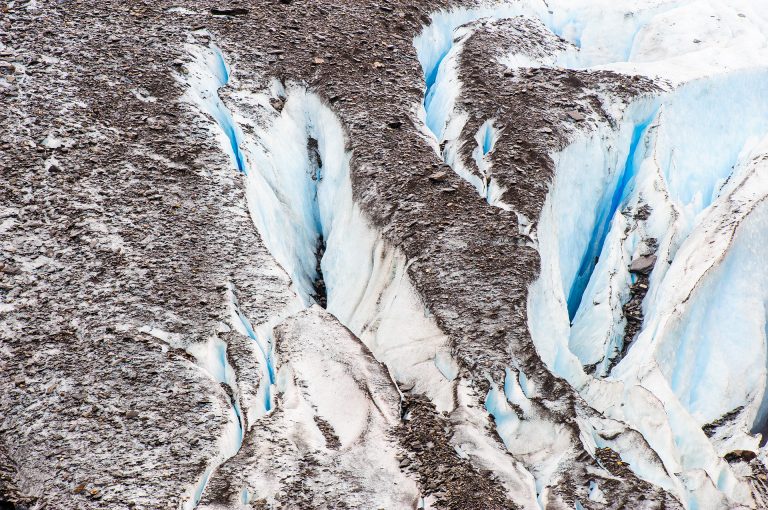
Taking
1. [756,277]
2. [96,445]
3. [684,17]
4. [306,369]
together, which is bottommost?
[96,445]

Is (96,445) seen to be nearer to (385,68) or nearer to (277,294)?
(277,294)

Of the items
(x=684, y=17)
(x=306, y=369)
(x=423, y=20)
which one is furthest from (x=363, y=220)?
(x=684, y=17)

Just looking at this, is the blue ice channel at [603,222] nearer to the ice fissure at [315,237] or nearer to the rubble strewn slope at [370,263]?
the rubble strewn slope at [370,263]

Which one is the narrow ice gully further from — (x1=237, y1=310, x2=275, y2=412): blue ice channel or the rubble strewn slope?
(x1=237, y1=310, x2=275, y2=412): blue ice channel

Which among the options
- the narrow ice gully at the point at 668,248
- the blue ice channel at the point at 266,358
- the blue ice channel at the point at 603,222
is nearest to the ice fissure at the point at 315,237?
the blue ice channel at the point at 266,358

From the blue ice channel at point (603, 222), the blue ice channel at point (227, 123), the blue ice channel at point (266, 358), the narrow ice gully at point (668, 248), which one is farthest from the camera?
the blue ice channel at point (603, 222)

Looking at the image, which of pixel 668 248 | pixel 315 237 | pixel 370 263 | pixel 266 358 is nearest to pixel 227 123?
pixel 315 237
